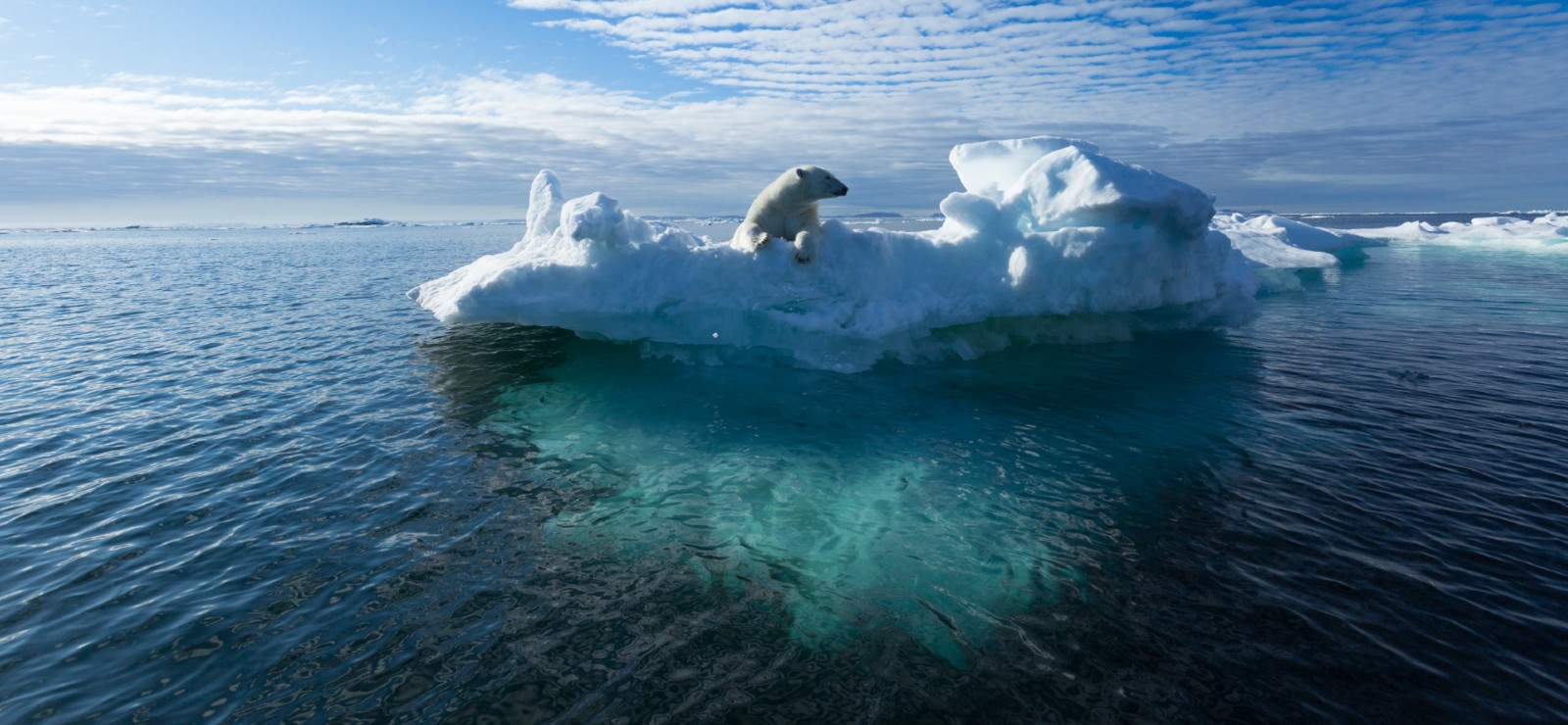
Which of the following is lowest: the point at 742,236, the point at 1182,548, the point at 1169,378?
the point at 1182,548

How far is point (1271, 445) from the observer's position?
8891 millimetres

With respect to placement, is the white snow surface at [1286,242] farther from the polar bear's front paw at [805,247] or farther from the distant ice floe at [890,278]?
the polar bear's front paw at [805,247]

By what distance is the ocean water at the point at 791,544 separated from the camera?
15.3 feet

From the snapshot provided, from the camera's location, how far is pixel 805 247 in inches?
498

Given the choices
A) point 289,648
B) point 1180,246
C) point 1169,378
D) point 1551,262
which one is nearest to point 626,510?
point 289,648

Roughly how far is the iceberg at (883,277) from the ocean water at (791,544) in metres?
1.10

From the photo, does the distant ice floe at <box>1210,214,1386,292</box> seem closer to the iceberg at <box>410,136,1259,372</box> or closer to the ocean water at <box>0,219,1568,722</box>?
the iceberg at <box>410,136,1259,372</box>

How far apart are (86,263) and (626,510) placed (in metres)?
65.8

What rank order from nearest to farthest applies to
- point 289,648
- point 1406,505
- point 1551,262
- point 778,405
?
point 289,648, point 1406,505, point 778,405, point 1551,262

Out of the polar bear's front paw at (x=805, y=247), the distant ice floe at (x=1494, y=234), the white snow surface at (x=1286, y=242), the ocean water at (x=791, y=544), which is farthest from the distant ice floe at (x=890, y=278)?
the distant ice floe at (x=1494, y=234)

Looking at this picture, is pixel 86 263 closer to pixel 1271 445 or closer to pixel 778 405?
pixel 778 405

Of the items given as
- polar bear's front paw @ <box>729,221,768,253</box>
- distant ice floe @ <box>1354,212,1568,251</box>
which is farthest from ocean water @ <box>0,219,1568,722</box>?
distant ice floe @ <box>1354,212,1568,251</box>

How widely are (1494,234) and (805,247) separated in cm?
6003

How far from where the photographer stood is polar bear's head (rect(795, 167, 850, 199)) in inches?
501
